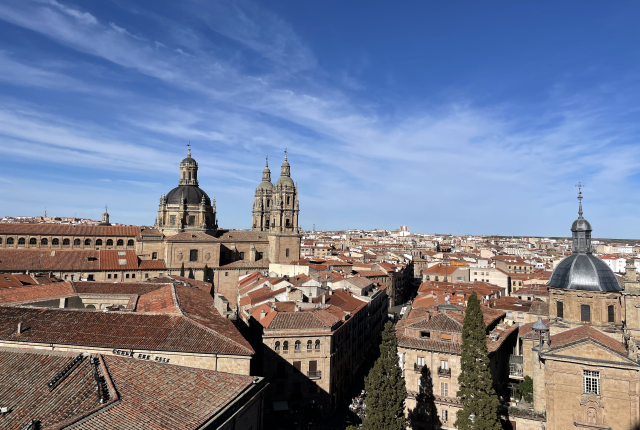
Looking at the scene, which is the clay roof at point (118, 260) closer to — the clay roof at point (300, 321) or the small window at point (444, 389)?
the clay roof at point (300, 321)

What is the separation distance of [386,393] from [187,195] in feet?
196

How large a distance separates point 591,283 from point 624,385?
25.6 feet

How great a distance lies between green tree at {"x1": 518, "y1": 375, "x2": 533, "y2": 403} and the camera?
3188 centimetres

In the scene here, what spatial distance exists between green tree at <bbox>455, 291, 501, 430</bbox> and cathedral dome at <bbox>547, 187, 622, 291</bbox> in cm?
916

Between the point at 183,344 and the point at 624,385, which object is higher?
the point at 183,344

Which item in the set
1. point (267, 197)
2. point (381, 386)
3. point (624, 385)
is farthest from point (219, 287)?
point (624, 385)

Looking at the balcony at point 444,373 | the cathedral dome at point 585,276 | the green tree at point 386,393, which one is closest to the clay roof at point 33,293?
the green tree at point 386,393

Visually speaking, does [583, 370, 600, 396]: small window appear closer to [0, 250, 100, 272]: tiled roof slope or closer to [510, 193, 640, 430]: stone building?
[510, 193, 640, 430]: stone building

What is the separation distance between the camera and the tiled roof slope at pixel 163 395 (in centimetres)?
1260

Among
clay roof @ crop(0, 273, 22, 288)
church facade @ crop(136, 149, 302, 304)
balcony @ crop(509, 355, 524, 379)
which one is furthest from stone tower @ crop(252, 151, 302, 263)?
balcony @ crop(509, 355, 524, 379)

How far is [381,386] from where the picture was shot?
2486cm

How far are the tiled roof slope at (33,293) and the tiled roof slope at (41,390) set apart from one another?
45.0ft

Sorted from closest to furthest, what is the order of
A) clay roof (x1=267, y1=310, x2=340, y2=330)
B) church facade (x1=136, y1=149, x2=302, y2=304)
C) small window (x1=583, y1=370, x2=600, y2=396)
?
small window (x1=583, y1=370, x2=600, y2=396), clay roof (x1=267, y1=310, x2=340, y2=330), church facade (x1=136, y1=149, x2=302, y2=304)

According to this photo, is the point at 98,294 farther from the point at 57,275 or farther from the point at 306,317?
the point at 57,275
